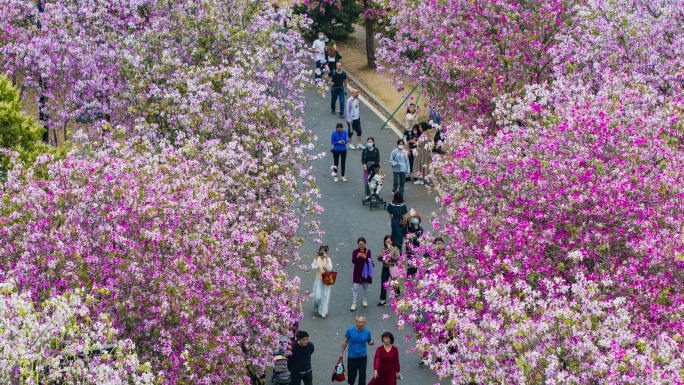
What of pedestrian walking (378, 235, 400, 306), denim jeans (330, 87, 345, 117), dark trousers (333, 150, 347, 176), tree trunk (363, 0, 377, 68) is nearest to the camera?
pedestrian walking (378, 235, 400, 306)

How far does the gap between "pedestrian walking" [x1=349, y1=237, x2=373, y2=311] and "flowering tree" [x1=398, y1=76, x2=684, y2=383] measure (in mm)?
4005

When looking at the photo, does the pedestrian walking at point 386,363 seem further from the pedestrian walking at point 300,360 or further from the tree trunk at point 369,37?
the tree trunk at point 369,37

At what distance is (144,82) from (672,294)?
1159cm

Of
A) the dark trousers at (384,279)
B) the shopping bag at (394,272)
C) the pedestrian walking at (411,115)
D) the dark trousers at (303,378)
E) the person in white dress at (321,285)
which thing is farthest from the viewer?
the pedestrian walking at (411,115)

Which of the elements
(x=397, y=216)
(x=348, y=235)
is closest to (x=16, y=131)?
(x=397, y=216)

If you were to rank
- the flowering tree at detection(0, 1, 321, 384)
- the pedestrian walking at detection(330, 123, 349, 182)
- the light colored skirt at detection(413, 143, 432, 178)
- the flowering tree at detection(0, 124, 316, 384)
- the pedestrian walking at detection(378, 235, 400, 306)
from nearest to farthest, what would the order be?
the flowering tree at detection(0, 124, 316, 384), the flowering tree at detection(0, 1, 321, 384), the pedestrian walking at detection(378, 235, 400, 306), the pedestrian walking at detection(330, 123, 349, 182), the light colored skirt at detection(413, 143, 432, 178)

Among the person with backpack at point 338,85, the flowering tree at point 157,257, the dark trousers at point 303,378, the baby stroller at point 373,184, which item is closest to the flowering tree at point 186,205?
the flowering tree at point 157,257

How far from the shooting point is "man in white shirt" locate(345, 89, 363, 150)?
31391 millimetres

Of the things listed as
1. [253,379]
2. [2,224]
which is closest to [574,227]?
[253,379]

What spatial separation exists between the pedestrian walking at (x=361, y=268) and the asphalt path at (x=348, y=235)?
55cm

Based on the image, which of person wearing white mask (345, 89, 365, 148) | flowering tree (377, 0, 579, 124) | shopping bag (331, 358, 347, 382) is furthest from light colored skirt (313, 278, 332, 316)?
person wearing white mask (345, 89, 365, 148)

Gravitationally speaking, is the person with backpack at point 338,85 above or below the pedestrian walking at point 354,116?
above

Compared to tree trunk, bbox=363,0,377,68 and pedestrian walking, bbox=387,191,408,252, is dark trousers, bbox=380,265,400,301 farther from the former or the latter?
tree trunk, bbox=363,0,377,68

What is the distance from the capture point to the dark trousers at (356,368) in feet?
63.8
